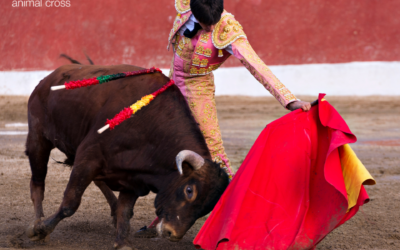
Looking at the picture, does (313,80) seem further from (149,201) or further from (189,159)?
(189,159)

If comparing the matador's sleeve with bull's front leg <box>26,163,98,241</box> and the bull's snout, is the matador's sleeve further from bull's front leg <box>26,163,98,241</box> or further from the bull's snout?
bull's front leg <box>26,163,98,241</box>

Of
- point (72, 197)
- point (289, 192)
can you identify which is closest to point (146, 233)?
point (72, 197)

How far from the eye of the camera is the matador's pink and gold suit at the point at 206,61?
2541mm

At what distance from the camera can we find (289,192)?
7.78 feet

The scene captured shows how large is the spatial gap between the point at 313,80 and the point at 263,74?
7.44 meters

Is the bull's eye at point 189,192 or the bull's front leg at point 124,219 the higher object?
the bull's eye at point 189,192

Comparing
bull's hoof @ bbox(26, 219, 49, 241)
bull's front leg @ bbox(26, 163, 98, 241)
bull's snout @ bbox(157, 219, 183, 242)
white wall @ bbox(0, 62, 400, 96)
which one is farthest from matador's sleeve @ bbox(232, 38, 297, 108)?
white wall @ bbox(0, 62, 400, 96)

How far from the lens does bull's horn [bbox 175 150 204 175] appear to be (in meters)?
2.25

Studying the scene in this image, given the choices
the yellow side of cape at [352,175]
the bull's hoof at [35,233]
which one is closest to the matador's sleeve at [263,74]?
the yellow side of cape at [352,175]

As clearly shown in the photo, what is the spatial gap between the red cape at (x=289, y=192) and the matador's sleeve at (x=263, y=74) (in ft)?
0.44

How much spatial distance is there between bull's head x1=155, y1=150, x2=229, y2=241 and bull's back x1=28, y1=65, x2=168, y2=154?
0.52 metres

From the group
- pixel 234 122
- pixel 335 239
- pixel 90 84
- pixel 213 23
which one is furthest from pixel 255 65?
pixel 234 122

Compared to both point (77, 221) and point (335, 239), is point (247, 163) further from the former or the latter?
point (77, 221)

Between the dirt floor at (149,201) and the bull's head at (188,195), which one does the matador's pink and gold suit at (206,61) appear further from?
the dirt floor at (149,201)
